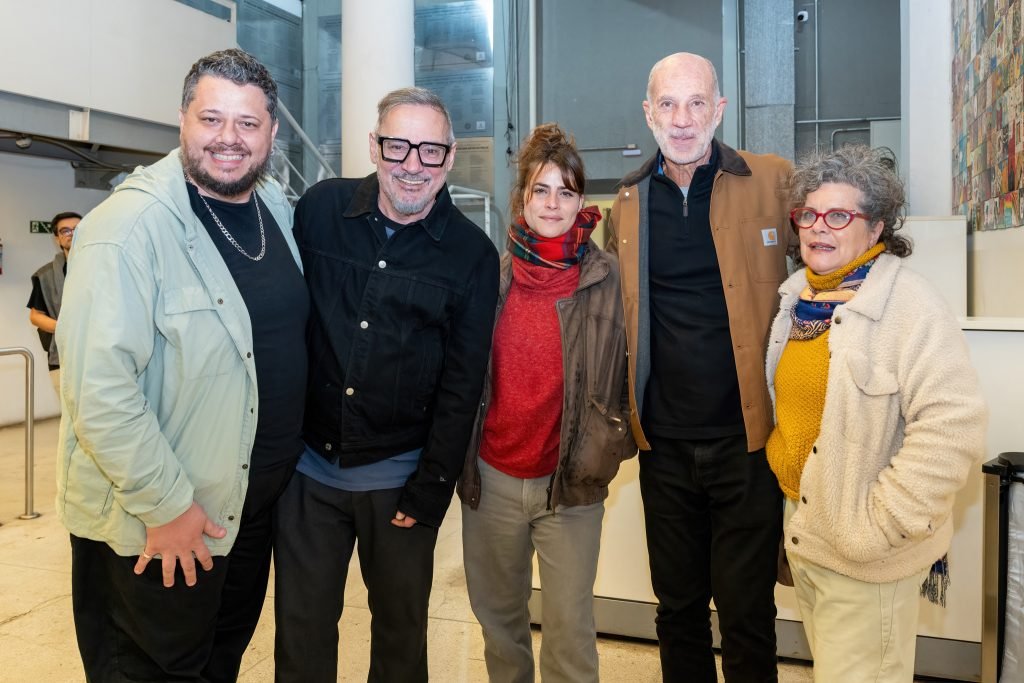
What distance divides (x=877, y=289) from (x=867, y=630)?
0.77 metres

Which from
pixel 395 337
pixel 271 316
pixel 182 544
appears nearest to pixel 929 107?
pixel 395 337

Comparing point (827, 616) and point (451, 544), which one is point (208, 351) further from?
point (451, 544)

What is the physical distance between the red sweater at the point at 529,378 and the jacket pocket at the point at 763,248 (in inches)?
18.6

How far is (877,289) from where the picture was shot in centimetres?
174

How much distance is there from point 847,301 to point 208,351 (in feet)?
4.71

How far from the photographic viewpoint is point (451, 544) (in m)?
4.43

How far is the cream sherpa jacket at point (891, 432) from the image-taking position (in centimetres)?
163

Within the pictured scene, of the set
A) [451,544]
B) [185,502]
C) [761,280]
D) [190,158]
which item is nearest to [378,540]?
[185,502]

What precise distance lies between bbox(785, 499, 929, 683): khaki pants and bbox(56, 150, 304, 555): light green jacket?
1.39 metres

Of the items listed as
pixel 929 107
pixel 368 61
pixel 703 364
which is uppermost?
pixel 368 61

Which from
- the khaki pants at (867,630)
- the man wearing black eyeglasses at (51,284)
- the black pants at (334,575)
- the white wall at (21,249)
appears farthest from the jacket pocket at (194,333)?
the white wall at (21,249)

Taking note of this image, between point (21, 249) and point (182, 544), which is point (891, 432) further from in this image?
point (21, 249)

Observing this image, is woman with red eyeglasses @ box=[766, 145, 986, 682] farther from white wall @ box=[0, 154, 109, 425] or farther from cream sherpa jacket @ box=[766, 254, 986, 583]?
Result: white wall @ box=[0, 154, 109, 425]

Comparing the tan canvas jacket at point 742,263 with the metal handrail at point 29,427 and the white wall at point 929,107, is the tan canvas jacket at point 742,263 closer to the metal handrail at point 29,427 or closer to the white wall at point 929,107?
the white wall at point 929,107
